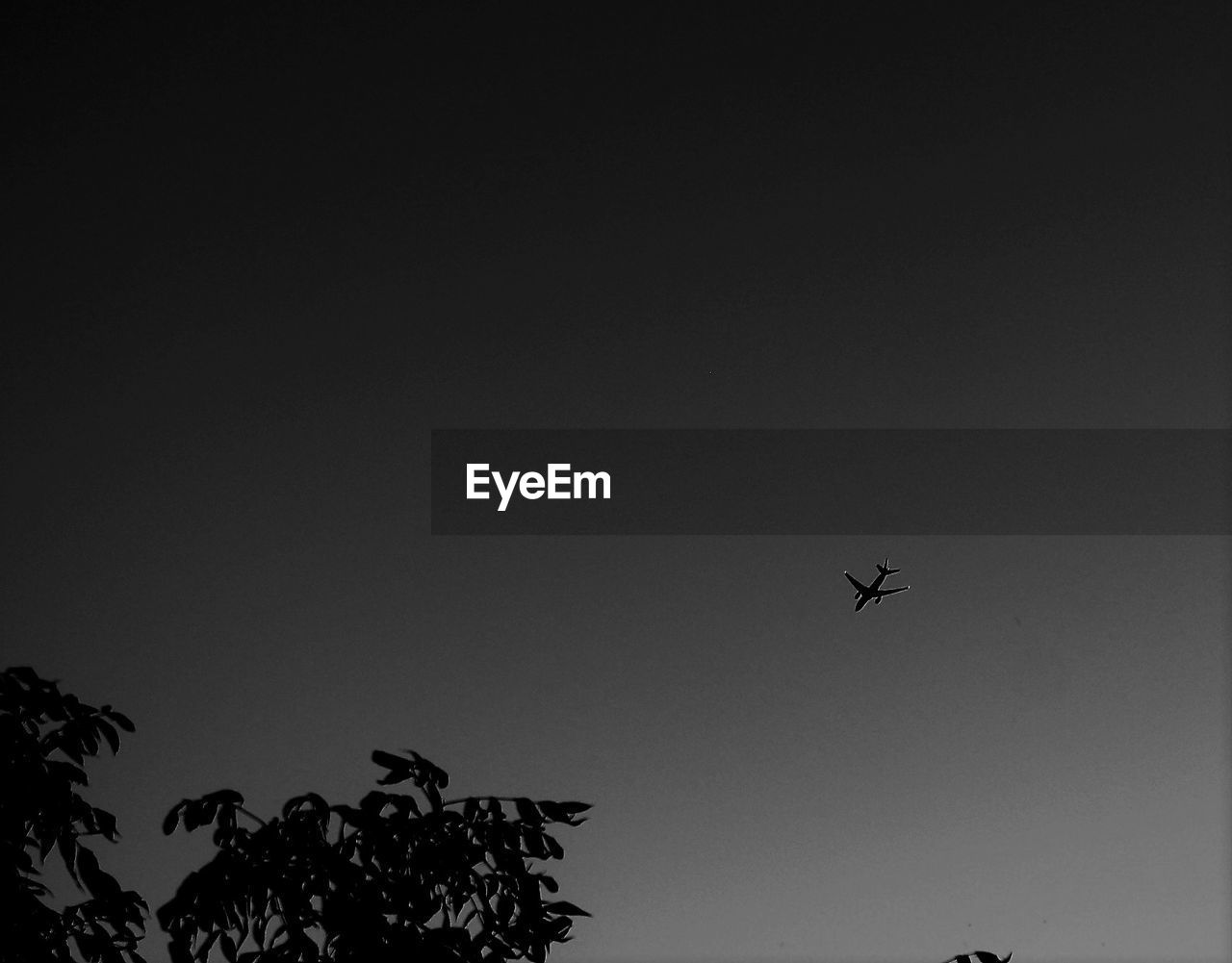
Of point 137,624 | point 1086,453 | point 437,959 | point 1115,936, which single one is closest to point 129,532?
point 137,624

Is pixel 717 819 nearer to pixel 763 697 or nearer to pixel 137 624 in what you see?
pixel 763 697

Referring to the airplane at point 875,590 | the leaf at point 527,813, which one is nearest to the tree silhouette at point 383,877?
the leaf at point 527,813

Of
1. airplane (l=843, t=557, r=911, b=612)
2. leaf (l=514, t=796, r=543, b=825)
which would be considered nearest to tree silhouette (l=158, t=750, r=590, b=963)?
→ leaf (l=514, t=796, r=543, b=825)

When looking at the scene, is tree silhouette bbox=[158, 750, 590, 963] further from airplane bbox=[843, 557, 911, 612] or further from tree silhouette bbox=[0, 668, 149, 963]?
airplane bbox=[843, 557, 911, 612]

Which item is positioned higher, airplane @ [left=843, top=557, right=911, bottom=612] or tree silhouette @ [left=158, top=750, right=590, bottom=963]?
airplane @ [left=843, top=557, right=911, bottom=612]

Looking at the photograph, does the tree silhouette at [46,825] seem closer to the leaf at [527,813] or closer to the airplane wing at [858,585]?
the leaf at [527,813]

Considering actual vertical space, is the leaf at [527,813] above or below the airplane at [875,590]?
below

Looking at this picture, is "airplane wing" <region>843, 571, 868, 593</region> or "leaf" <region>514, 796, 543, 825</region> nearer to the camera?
"leaf" <region>514, 796, 543, 825</region>

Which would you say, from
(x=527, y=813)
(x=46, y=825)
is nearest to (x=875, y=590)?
(x=527, y=813)

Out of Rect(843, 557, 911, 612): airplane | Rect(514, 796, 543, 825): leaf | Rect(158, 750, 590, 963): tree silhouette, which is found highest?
Rect(843, 557, 911, 612): airplane
